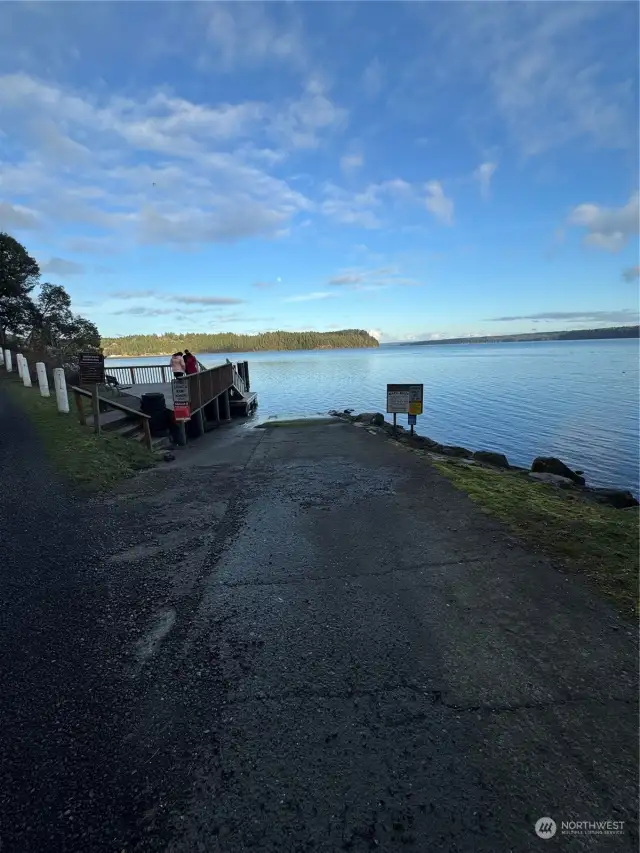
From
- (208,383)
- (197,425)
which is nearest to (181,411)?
(197,425)

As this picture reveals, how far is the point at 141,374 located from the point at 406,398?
68.7ft

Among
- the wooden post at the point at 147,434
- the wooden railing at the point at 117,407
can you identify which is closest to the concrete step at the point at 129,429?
the wooden railing at the point at 117,407

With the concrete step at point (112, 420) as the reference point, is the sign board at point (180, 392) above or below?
above

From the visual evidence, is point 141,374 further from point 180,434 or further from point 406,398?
point 406,398

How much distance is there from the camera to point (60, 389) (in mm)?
10594

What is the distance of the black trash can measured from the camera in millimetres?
12453

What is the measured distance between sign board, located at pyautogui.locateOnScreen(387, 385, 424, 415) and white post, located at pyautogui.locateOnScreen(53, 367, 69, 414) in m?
8.71

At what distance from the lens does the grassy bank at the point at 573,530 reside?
3.95 meters

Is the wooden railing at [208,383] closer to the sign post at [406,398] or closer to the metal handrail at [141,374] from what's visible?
the sign post at [406,398]

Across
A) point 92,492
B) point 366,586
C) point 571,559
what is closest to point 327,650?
point 366,586

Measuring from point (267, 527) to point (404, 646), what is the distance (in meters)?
2.72

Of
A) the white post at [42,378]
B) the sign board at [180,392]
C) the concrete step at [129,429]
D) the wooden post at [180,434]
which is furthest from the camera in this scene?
the white post at [42,378]

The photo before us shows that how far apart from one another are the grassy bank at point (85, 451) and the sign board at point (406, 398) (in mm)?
6868

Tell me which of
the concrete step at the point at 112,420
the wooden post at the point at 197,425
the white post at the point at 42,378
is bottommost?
the wooden post at the point at 197,425
